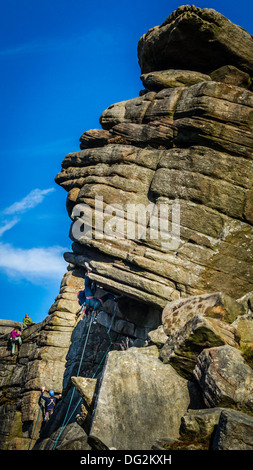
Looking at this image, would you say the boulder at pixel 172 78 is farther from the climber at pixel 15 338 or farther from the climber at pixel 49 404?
the climber at pixel 15 338

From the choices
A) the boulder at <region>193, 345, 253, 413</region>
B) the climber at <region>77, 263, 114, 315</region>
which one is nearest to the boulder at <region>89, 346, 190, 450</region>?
the boulder at <region>193, 345, 253, 413</region>

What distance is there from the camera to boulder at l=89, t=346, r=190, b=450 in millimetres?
11984

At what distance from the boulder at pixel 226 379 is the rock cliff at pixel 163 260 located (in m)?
0.04

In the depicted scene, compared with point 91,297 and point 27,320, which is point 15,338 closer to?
point 27,320

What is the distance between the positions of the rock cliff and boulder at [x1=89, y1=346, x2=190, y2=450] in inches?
1.4

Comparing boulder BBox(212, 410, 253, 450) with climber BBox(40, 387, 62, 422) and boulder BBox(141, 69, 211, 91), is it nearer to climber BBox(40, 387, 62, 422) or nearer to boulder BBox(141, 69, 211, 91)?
climber BBox(40, 387, 62, 422)

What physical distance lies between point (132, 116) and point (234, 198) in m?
9.52

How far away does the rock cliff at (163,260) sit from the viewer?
1279 cm

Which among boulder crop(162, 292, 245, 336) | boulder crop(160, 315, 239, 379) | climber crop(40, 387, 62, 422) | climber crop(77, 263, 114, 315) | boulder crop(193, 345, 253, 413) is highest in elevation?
climber crop(77, 263, 114, 315)

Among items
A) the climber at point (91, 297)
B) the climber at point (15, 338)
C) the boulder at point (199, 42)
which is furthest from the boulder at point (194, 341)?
the climber at point (15, 338)

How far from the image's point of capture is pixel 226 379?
39.7 feet

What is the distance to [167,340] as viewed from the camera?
16000 mm

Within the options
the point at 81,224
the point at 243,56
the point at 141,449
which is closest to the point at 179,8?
the point at 243,56

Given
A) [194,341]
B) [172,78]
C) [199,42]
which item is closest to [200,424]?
[194,341]
